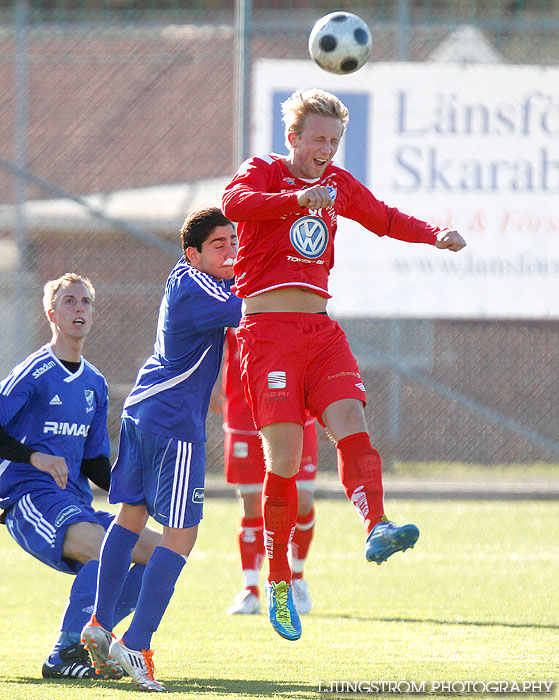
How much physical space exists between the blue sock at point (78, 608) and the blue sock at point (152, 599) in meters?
0.29

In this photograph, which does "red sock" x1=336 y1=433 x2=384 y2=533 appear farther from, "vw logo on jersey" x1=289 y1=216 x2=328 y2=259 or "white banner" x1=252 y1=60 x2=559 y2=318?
"white banner" x1=252 y1=60 x2=559 y2=318

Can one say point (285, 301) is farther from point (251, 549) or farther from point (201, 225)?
point (251, 549)

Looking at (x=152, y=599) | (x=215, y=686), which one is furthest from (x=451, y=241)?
(x=215, y=686)

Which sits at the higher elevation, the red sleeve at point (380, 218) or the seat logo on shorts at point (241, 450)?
the red sleeve at point (380, 218)

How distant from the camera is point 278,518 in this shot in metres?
4.14

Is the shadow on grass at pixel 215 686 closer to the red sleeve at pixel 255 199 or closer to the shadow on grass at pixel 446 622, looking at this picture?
the shadow on grass at pixel 446 622

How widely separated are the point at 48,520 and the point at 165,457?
623 mm

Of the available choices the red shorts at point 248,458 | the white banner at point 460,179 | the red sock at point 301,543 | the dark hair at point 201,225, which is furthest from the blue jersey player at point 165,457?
the white banner at point 460,179

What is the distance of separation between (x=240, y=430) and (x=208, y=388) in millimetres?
1659

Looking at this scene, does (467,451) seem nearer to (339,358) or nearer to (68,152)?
(68,152)

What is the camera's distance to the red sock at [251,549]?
5711mm

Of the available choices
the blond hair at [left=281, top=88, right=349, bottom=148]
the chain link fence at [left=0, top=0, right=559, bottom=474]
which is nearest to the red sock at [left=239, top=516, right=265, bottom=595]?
the blond hair at [left=281, top=88, right=349, bottom=148]

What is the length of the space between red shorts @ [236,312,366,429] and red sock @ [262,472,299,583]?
0.70 feet

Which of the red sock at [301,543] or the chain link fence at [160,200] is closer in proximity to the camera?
the red sock at [301,543]
